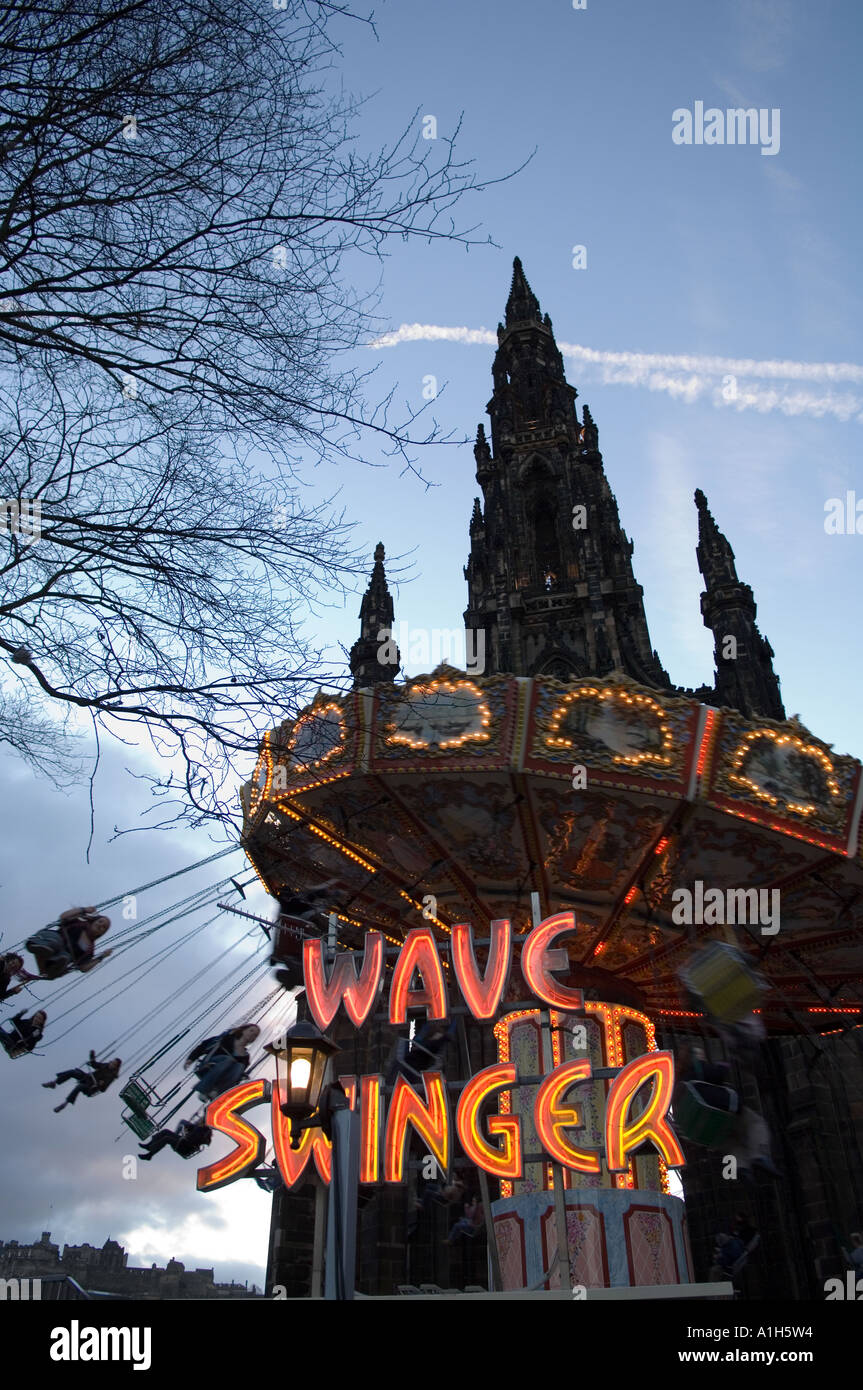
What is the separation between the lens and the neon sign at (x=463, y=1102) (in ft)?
29.9

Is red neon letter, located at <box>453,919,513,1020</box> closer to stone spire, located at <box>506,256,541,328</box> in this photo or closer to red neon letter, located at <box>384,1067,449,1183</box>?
red neon letter, located at <box>384,1067,449,1183</box>

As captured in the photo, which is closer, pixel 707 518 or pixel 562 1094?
pixel 562 1094

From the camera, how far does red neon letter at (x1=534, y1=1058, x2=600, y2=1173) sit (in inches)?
353

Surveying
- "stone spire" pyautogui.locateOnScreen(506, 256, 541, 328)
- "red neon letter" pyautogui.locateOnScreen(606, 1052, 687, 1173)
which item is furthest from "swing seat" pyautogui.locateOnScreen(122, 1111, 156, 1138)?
"stone spire" pyautogui.locateOnScreen(506, 256, 541, 328)

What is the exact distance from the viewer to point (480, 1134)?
935cm

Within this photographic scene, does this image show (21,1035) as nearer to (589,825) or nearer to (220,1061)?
(220,1061)

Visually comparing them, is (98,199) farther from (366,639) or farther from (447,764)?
(366,639)

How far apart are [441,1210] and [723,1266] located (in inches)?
309

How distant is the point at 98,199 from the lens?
5.84 meters

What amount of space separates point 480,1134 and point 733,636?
2426 cm

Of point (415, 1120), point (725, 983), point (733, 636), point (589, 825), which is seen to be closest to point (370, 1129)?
point (415, 1120)

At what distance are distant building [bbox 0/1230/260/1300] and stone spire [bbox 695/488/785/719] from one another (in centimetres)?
2828
